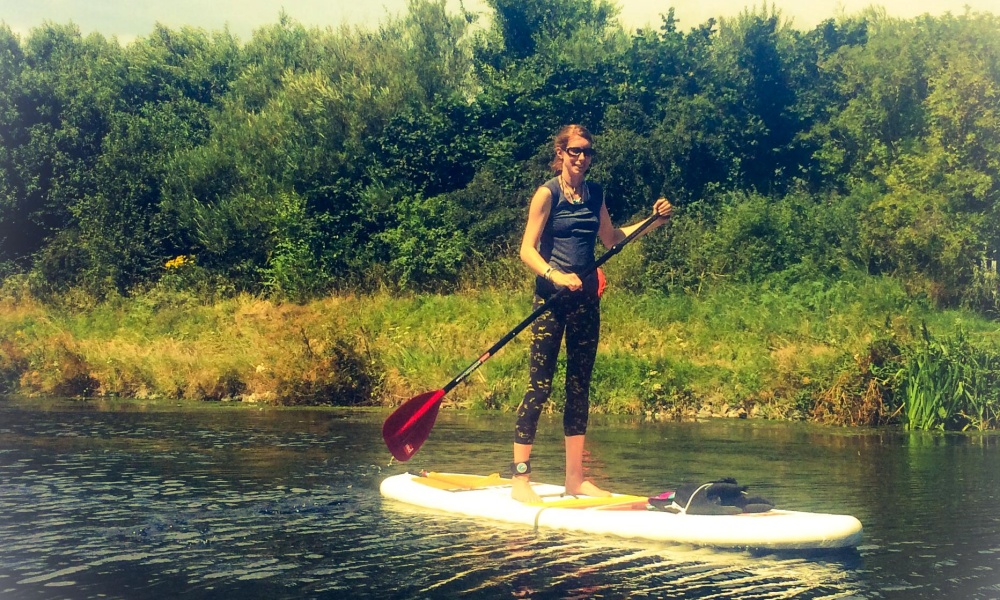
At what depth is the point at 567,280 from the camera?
6504 mm

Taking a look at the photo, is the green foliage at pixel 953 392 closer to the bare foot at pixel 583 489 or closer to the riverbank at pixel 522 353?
the riverbank at pixel 522 353

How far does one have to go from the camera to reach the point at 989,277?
2111cm

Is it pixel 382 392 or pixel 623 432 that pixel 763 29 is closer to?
pixel 382 392

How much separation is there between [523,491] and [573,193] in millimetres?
1792

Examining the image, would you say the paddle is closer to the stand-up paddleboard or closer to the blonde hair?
the stand-up paddleboard

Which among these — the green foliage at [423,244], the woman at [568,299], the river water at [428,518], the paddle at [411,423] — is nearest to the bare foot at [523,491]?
the woman at [568,299]

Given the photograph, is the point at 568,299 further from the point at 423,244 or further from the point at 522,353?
the point at 423,244

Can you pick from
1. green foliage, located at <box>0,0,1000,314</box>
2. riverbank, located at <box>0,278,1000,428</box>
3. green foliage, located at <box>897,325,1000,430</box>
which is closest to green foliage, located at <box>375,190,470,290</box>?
green foliage, located at <box>0,0,1000,314</box>

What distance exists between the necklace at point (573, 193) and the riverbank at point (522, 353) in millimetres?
6213

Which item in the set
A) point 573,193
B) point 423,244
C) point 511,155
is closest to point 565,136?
point 573,193

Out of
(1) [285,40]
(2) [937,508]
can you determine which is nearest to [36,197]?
(1) [285,40]

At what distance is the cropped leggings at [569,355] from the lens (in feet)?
22.3

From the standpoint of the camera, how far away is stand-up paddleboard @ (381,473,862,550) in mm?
5586

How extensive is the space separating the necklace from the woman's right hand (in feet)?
1.79
